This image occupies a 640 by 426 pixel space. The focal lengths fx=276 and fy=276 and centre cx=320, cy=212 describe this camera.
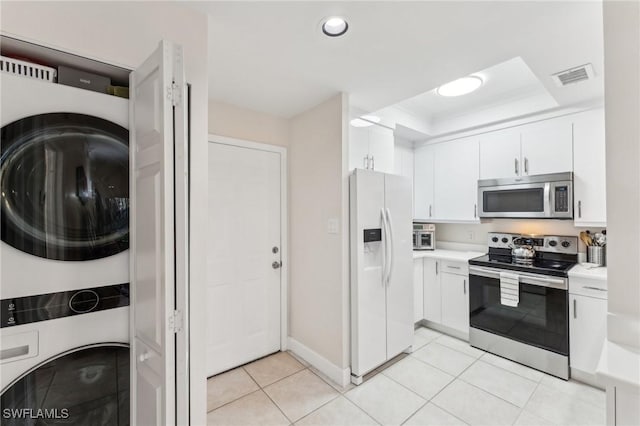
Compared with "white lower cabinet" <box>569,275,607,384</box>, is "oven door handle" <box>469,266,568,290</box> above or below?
above

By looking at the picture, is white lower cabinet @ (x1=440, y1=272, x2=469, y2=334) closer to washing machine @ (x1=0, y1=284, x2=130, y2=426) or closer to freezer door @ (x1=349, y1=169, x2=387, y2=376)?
freezer door @ (x1=349, y1=169, x2=387, y2=376)

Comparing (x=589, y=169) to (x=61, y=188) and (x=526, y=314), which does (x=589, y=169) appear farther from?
(x=61, y=188)

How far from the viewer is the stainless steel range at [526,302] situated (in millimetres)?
2385

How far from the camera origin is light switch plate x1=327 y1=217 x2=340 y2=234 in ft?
7.82

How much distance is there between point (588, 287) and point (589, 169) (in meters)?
1.08

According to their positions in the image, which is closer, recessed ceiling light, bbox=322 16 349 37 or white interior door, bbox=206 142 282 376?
recessed ceiling light, bbox=322 16 349 37

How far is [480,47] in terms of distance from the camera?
5.55 feet

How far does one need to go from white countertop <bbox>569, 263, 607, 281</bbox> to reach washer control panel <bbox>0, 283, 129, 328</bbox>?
10.5 feet

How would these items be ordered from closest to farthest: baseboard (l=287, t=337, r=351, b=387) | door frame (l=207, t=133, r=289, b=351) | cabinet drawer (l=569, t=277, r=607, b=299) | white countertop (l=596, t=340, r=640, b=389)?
1. white countertop (l=596, t=340, r=640, b=389)
2. cabinet drawer (l=569, t=277, r=607, b=299)
3. baseboard (l=287, t=337, r=351, b=387)
4. door frame (l=207, t=133, r=289, b=351)

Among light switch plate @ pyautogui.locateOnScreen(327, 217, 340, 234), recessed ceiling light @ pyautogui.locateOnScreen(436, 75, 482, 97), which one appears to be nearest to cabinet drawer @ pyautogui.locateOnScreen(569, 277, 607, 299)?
recessed ceiling light @ pyautogui.locateOnScreen(436, 75, 482, 97)

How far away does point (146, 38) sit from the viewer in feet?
4.22

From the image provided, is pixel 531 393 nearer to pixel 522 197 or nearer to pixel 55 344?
pixel 522 197

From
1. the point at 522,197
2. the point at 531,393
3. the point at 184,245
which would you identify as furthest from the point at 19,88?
the point at 522,197

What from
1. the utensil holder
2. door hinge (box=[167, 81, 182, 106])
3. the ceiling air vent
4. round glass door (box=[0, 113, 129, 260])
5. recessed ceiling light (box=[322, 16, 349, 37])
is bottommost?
the utensil holder
